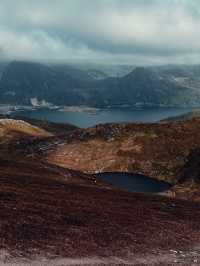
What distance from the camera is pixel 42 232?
3788 cm

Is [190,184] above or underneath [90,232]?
underneath

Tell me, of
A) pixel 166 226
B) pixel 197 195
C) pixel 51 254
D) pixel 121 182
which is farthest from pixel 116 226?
pixel 121 182

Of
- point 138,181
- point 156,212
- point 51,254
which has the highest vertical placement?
point 51,254

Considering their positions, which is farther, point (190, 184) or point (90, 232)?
point (190, 184)

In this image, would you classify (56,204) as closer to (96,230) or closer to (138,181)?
(96,230)

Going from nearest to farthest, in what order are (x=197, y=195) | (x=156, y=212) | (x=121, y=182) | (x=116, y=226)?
(x=116, y=226), (x=156, y=212), (x=197, y=195), (x=121, y=182)

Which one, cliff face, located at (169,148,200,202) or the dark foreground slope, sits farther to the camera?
cliff face, located at (169,148,200,202)

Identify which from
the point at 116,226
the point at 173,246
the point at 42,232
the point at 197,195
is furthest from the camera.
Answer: the point at 197,195

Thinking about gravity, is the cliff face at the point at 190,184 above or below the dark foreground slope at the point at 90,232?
below

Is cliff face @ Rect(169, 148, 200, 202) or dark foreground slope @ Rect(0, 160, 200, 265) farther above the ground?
dark foreground slope @ Rect(0, 160, 200, 265)

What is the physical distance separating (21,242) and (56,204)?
58.7 ft

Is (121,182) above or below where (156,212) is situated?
below

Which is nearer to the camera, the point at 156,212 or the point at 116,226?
the point at 116,226

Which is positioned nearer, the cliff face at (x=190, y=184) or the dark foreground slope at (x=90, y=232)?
the dark foreground slope at (x=90, y=232)
